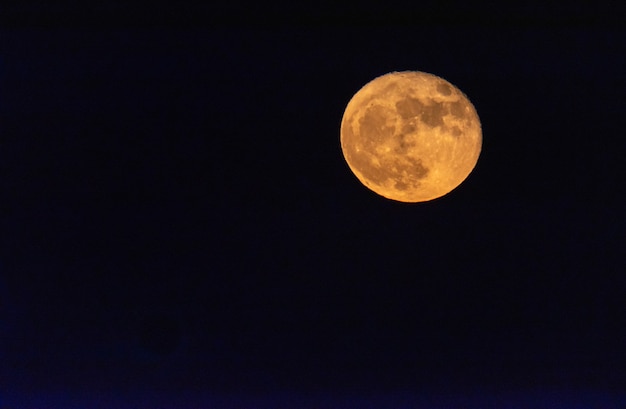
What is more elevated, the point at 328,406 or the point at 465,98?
the point at 465,98

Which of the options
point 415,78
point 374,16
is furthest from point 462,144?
point 374,16

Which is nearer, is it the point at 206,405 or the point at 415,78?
the point at 415,78

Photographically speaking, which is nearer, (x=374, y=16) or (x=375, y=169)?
(x=375, y=169)

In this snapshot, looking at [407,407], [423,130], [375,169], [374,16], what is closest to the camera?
[423,130]

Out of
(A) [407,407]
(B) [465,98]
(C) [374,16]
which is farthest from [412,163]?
(A) [407,407]

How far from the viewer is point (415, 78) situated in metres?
3.75

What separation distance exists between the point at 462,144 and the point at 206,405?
3.49m

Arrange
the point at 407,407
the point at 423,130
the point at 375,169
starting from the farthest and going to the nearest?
the point at 407,407 → the point at 375,169 → the point at 423,130

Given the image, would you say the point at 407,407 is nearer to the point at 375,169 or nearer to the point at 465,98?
the point at 375,169

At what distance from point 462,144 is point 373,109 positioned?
2.40 ft

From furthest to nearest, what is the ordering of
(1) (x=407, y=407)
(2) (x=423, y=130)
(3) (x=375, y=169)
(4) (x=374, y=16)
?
(1) (x=407, y=407) → (4) (x=374, y=16) → (3) (x=375, y=169) → (2) (x=423, y=130)

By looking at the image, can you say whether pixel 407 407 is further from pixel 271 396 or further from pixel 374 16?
pixel 374 16

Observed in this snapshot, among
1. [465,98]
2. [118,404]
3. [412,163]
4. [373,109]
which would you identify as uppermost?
[465,98]

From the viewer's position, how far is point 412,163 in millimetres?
3633
